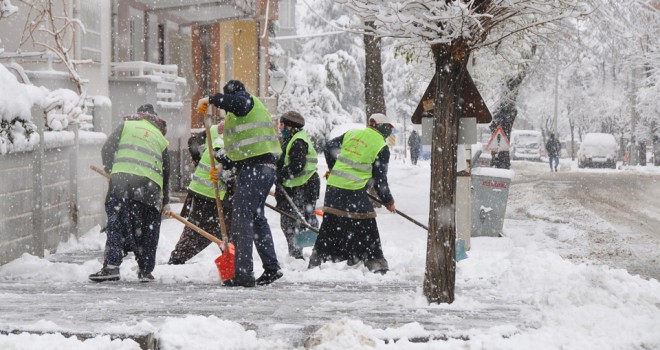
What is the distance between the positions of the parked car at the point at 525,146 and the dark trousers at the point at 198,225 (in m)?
51.5

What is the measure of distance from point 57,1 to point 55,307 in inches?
384

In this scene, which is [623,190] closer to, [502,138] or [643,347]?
[502,138]

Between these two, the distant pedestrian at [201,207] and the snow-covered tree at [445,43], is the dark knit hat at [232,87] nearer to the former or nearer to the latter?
the snow-covered tree at [445,43]

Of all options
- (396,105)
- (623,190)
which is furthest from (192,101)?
(396,105)

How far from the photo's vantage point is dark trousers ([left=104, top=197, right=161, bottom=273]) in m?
8.19

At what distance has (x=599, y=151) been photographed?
47.7 metres

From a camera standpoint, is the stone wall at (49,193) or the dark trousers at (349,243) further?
the stone wall at (49,193)

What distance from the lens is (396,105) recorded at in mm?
62094

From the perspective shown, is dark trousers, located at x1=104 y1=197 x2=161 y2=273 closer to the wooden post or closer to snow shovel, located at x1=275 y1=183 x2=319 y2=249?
snow shovel, located at x1=275 y1=183 x2=319 y2=249

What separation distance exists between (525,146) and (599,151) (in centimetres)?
1193

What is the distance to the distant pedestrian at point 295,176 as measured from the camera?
9.84 meters

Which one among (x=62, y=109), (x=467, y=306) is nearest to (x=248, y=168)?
(x=467, y=306)

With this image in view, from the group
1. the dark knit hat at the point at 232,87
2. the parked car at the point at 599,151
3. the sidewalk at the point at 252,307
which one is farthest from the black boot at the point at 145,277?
the parked car at the point at 599,151

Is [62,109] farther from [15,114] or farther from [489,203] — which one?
[489,203]
